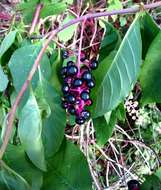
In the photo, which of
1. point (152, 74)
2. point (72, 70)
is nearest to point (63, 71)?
point (72, 70)

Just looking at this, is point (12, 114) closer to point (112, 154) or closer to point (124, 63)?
point (124, 63)

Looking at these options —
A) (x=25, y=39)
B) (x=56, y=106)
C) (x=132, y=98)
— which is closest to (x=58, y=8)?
(x=25, y=39)

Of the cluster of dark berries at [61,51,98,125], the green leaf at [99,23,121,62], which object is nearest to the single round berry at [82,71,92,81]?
the cluster of dark berries at [61,51,98,125]

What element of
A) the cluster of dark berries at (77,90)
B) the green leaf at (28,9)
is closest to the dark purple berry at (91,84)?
the cluster of dark berries at (77,90)

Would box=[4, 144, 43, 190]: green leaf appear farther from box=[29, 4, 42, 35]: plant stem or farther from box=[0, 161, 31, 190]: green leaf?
box=[29, 4, 42, 35]: plant stem

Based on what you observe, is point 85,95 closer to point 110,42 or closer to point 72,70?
point 72,70

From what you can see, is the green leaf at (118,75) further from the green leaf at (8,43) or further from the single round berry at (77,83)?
the green leaf at (8,43)
